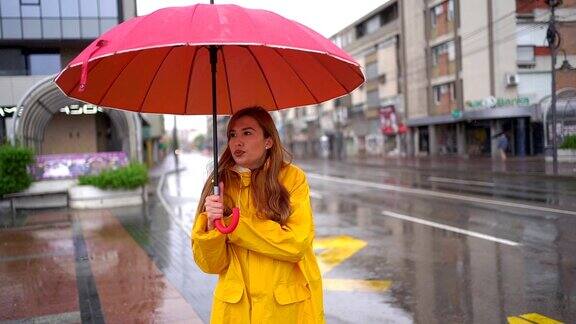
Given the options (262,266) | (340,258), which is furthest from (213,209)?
(340,258)

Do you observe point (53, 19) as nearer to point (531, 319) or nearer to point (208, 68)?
point (208, 68)

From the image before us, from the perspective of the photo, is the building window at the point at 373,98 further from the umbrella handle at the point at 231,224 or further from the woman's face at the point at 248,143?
the umbrella handle at the point at 231,224

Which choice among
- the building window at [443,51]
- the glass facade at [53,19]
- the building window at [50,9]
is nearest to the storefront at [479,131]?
the building window at [443,51]

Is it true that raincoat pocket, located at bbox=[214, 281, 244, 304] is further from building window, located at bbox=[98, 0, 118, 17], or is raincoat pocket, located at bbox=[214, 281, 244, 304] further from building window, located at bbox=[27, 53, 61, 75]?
building window, located at bbox=[27, 53, 61, 75]

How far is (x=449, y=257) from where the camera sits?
7.66m

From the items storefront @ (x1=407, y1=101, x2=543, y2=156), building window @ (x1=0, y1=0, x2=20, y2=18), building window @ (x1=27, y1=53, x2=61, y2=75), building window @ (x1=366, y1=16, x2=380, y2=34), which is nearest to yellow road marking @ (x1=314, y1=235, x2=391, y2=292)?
storefront @ (x1=407, y1=101, x2=543, y2=156)

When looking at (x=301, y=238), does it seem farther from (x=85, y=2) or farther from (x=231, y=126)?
(x=85, y=2)

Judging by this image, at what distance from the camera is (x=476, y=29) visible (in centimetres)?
3481

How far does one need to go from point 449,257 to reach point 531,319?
2.67 m

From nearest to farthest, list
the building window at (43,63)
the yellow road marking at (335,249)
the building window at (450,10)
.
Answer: the yellow road marking at (335,249) < the building window at (43,63) < the building window at (450,10)

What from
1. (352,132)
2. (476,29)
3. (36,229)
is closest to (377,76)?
(352,132)

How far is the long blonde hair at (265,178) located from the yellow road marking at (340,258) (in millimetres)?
3991

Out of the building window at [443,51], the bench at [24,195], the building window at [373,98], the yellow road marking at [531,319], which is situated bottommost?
the yellow road marking at [531,319]

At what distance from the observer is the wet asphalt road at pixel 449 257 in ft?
17.7
